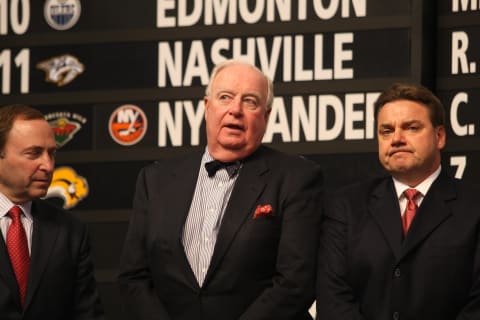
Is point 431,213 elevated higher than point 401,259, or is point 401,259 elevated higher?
point 431,213

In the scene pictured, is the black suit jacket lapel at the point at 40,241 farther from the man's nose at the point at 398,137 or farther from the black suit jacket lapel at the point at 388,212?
the man's nose at the point at 398,137

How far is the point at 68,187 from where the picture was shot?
6531 millimetres

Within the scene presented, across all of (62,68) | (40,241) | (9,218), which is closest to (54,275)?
(40,241)

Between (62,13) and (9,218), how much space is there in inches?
→ 76.2

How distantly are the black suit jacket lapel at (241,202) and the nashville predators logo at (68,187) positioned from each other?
162 centimetres

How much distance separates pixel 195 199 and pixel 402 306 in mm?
871

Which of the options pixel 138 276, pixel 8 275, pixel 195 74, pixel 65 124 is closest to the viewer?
pixel 8 275

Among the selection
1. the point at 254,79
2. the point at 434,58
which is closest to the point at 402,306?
the point at 254,79

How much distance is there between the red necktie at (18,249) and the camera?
4.89m

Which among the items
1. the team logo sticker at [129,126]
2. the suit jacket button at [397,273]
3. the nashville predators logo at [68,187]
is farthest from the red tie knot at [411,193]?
the nashville predators logo at [68,187]

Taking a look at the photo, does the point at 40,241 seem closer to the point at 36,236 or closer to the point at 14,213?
the point at 36,236

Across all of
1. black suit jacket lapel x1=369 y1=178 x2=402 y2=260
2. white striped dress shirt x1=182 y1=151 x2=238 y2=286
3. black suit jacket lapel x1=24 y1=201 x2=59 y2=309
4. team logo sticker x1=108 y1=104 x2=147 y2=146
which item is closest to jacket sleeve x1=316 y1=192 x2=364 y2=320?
black suit jacket lapel x1=369 y1=178 x2=402 y2=260

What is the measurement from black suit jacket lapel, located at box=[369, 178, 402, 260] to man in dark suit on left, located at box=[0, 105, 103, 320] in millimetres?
1068

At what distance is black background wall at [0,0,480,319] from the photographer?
6.19 meters
